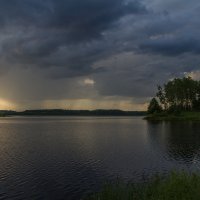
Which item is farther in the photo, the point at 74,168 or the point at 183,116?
the point at 183,116

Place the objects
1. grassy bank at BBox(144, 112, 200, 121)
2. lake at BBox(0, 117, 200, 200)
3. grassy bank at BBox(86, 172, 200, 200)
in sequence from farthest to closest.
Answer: grassy bank at BBox(144, 112, 200, 121) < lake at BBox(0, 117, 200, 200) < grassy bank at BBox(86, 172, 200, 200)

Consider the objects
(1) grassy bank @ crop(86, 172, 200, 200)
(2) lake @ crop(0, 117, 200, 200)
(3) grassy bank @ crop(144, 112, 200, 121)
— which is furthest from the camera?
(3) grassy bank @ crop(144, 112, 200, 121)

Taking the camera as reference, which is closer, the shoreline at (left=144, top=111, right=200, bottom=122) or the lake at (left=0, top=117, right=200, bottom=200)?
the lake at (left=0, top=117, right=200, bottom=200)

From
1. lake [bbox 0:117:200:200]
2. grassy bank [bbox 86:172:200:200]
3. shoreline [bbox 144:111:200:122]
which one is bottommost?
lake [bbox 0:117:200:200]

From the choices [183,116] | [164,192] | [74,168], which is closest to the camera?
[164,192]

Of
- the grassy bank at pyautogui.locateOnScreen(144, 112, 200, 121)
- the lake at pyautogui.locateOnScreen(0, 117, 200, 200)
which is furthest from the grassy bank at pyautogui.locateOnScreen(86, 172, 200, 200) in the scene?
the grassy bank at pyautogui.locateOnScreen(144, 112, 200, 121)

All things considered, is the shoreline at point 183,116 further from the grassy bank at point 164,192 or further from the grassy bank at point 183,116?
the grassy bank at point 164,192

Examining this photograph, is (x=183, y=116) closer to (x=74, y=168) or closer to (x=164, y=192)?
(x=74, y=168)

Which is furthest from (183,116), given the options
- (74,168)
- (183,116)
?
(74,168)

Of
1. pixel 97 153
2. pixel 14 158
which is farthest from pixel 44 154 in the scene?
pixel 97 153

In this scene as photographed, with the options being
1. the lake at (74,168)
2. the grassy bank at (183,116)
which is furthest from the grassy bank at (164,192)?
the grassy bank at (183,116)

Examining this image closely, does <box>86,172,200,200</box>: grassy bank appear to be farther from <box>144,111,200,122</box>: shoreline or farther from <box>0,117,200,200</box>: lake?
<box>144,111,200,122</box>: shoreline

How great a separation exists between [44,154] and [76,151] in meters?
6.64

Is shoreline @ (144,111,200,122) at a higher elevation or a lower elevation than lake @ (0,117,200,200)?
higher
